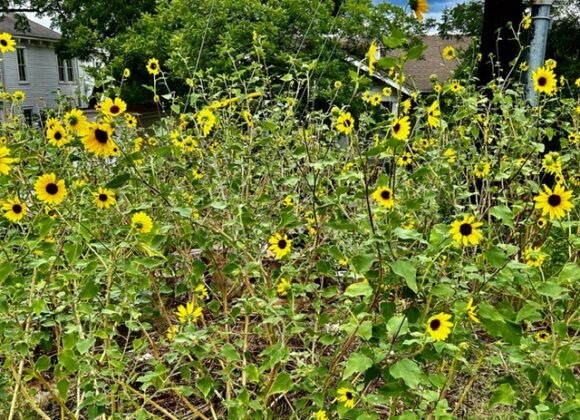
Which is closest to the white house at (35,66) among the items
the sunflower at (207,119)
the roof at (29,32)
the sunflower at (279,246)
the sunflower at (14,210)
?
the roof at (29,32)

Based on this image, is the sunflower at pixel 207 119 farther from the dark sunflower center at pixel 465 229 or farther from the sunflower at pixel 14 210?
the dark sunflower center at pixel 465 229

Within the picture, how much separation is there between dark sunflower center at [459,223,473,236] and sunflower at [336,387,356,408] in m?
0.47

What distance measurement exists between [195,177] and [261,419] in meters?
0.97

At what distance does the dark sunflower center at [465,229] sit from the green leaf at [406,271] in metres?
0.15

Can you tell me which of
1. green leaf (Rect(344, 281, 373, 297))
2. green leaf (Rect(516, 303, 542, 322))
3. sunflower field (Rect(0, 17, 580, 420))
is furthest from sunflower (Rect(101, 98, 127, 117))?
green leaf (Rect(516, 303, 542, 322))

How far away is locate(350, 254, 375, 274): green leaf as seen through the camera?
1.26 meters

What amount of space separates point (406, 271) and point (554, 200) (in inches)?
17.0

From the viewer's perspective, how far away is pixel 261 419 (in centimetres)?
154

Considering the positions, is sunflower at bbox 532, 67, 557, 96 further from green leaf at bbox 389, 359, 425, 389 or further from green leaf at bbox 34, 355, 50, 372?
green leaf at bbox 34, 355, 50, 372

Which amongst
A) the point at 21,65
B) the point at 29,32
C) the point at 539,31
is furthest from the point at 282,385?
the point at 21,65

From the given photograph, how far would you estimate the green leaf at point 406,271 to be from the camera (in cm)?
116

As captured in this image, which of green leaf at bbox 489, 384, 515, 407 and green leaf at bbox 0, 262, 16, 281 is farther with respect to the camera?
green leaf at bbox 0, 262, 16, 281

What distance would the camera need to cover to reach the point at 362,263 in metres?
1.27

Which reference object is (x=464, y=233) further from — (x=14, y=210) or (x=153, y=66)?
(x=153, y=66)
